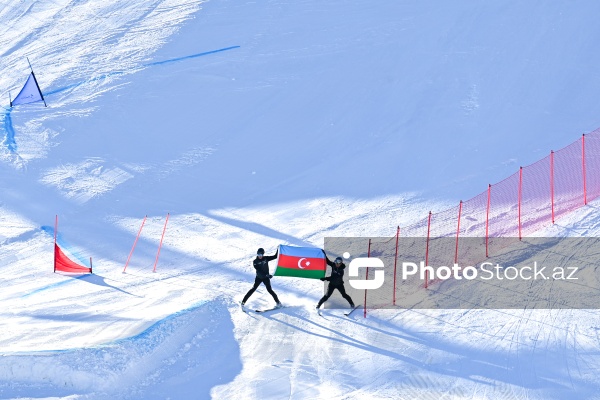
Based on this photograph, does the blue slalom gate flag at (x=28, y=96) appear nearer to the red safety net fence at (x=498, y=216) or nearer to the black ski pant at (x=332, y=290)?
the red safety net fence at (x=498, y=216)

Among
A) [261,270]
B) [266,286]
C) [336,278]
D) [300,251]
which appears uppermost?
[300,251]

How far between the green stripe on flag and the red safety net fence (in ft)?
3.01

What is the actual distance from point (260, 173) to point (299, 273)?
19.6ft

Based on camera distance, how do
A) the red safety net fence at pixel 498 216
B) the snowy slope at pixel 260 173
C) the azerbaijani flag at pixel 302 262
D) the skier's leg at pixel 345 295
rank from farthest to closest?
the red safety net fence at pixel 498 216, the azerbaijani flag at pixel 302 262, the skier's leg at pixel 345 295, the snowy slope at pixel 260 173

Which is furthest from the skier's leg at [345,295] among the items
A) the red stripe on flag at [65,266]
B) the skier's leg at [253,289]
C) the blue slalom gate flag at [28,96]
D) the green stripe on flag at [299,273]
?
the blue slalom gate flag at [28,96]

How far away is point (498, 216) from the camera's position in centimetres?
1886

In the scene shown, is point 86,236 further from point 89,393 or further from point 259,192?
point 89,393

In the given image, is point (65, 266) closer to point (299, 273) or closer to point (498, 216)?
point (299, 273)

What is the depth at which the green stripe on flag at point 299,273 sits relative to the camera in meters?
16.5

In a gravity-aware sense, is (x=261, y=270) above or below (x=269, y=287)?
above

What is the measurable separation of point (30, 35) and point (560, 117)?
15.0 metres

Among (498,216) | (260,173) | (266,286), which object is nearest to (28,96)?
(260,173)

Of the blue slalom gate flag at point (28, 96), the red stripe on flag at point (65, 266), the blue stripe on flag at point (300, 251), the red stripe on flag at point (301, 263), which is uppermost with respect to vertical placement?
the blue slalom gate flag at point (28, 96)

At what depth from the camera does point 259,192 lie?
21.5 m
